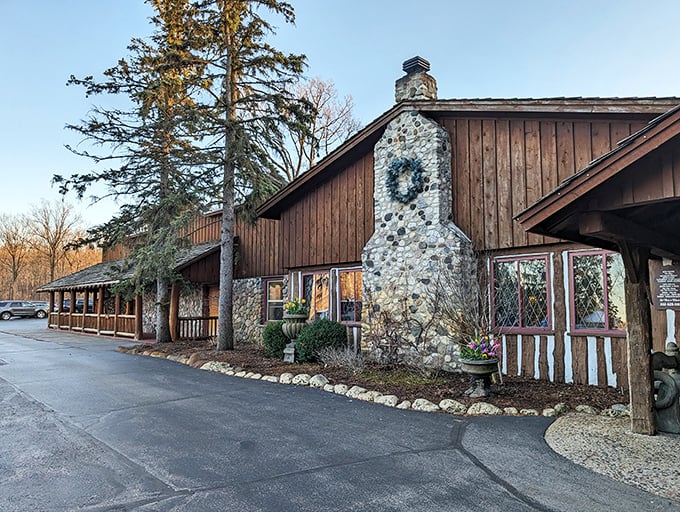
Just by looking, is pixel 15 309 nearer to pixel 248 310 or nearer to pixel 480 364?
pixel 248 310

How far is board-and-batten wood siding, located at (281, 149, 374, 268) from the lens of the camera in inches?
454

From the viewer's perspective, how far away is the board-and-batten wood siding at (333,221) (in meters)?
11.5

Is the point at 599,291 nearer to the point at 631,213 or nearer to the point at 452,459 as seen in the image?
→ the point at 631,213

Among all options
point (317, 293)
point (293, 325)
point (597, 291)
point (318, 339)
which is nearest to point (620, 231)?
point (597, 291)

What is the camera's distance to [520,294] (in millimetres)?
8633

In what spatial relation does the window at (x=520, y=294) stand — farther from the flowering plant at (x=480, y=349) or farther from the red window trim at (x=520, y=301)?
the flowering plant at (x=480, y=349)

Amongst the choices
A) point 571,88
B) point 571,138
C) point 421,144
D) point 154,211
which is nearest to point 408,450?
point 571,138

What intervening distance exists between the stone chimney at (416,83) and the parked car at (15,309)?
3869 cm

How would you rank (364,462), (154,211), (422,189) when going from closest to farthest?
(364,462) < (422,189) < (154,211)

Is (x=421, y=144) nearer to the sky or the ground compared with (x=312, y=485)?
nearer to the sky

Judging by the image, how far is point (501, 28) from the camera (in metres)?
14.3

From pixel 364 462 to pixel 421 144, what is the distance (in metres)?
7.08

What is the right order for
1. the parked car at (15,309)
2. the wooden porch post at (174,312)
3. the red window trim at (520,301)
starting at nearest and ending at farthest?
the red window trim at (520,301) < the wooden porch post at (174,312) < the parked car at (15,309)

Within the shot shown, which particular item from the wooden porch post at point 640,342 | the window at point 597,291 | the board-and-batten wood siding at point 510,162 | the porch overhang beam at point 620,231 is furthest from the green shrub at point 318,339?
the porch overhang beam at point 620,231
